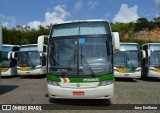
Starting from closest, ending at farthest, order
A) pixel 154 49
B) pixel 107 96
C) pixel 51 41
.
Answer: pixel 107 96 → pixel 51 41 → pixel 154 49

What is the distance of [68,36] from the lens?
11.1 meters

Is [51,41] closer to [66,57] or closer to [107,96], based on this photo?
[66,57]

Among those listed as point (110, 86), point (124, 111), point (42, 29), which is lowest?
point (124, 111)

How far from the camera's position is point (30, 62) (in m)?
23.2

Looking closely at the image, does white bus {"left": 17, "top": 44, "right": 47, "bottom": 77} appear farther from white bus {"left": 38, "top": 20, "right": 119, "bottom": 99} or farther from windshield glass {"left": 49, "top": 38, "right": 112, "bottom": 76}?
windshield glass {"left": 49, "top": 38, "right": 112, "bottom": 76}

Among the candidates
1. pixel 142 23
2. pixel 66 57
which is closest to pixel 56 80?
pixel 66 57

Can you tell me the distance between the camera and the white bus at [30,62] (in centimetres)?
2292

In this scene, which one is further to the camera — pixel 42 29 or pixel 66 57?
pixel 42 29

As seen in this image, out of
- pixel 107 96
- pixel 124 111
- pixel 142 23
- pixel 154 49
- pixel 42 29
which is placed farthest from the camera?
pixel 142 23

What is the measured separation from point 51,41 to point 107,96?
9.47 feet

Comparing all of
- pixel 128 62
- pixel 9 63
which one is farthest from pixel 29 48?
pixel 128 62

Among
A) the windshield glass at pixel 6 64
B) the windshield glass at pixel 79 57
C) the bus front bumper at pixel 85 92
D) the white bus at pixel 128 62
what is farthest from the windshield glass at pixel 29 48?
the bus front bumper at pixel 85 92

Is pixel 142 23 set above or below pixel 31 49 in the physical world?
above

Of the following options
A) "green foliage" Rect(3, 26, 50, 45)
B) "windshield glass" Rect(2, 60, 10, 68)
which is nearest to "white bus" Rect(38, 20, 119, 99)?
"windshield glass" Rect(2, 60, 10, 68)
